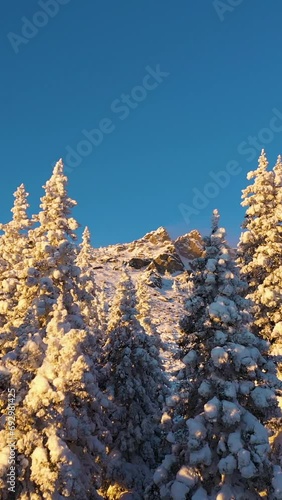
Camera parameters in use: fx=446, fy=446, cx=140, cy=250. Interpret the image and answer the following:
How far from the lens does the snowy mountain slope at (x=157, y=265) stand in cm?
9452

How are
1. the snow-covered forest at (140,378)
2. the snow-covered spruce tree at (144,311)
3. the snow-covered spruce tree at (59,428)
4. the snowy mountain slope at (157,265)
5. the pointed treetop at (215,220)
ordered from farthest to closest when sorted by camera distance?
the snowy mountain slope at (157,265) → the snow-covered spruce tree at (144,311) → the pointed treetop at (215,220) → the snow-covered forest at (140,378) → the snow-covered spruce tree at (59,428)

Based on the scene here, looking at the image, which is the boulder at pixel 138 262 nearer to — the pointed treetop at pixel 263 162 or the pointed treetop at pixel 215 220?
the pointed treetop at pixel 263 162

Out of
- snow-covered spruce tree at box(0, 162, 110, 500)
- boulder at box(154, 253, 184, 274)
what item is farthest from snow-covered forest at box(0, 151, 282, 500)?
boulder at box(154, 253, 184, 274)

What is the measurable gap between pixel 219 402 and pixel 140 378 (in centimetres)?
937

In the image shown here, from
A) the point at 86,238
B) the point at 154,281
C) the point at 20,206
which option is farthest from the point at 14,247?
the point at 154,281

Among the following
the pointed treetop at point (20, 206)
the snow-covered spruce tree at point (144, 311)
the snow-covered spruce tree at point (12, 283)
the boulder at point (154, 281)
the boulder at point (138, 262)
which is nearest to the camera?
the snow-covered spruce tree at point (12, 283)

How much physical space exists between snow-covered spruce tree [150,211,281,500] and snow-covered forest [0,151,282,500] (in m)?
0.04

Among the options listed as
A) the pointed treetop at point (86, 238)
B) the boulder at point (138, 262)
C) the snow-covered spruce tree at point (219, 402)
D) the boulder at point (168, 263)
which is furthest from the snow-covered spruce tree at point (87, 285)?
the boulder at point (168, 263)

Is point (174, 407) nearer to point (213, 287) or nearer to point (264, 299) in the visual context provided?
point (213, 287)

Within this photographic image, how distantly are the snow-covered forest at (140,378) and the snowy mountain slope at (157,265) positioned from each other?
56.5 m

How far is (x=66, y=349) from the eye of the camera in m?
13.7

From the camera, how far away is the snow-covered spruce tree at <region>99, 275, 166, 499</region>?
20516 millimetres

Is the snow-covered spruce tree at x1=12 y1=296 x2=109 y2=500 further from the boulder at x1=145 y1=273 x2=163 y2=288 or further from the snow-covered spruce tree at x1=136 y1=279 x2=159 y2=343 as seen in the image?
the boulder at x1=145 y1=273 x2=163 y2=288

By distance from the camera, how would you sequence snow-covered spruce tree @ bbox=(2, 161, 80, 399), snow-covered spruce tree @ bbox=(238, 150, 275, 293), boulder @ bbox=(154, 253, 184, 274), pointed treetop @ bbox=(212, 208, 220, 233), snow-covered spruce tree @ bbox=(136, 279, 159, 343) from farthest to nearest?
boulder @ bbox=(154, 253, 184, 274) → snow-covered spruce tree @ bbox=(136, 279, 159, 343) → snow-covered spruce tree @ bbox=(238, 150, 275, 293) → snow-covered spruce tree @ bbox=(2, 161, 80, 399) → pointed treetop @ bbox=(212, 208, 220, 233)
